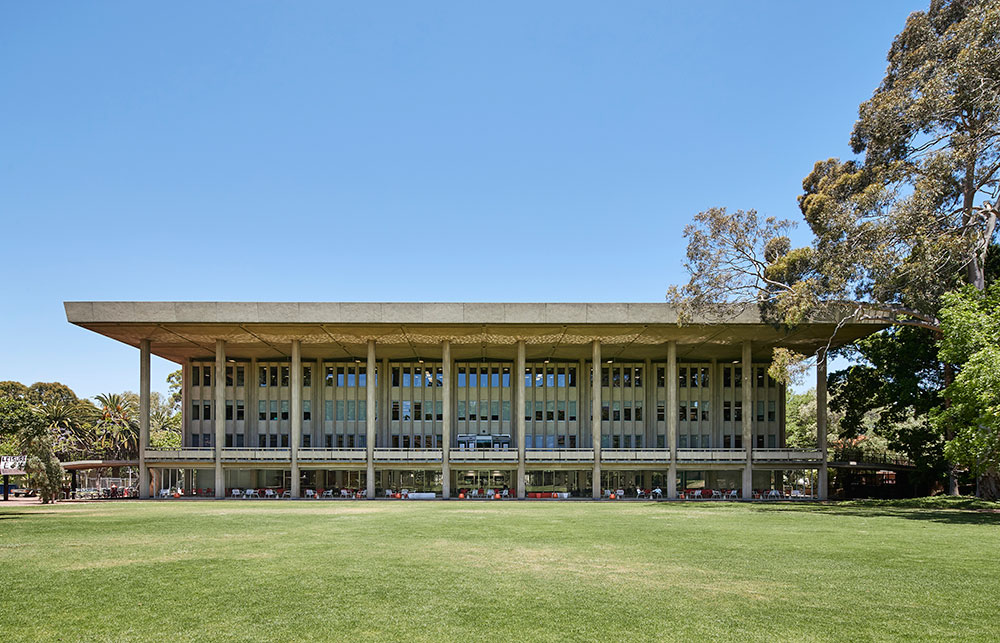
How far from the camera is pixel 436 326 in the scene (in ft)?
161

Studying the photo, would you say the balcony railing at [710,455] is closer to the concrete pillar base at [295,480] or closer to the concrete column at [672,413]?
the concrete column at [672,413]

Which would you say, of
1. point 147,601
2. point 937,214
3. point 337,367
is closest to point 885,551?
point 147,601

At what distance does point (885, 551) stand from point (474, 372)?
149 feet

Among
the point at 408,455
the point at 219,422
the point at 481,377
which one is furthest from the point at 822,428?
the point at 219,422

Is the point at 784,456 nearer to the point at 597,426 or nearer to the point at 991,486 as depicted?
the point at 597,426

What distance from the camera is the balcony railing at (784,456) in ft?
177

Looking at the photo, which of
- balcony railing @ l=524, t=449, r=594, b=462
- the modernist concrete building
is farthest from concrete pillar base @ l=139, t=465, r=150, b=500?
balcony railing @ l=524, t=449, r=594, b=462

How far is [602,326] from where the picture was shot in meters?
49.1

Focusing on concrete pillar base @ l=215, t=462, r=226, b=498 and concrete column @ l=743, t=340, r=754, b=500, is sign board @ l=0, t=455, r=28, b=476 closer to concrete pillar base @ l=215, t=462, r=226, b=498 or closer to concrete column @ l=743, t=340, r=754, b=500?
concrete pillar base @ l=215, t=462, r=226, b=498

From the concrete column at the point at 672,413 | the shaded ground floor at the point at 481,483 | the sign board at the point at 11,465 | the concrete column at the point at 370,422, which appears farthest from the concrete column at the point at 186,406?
the concrete column at the point at 672,413

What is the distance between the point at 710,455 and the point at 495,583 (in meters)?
42.5

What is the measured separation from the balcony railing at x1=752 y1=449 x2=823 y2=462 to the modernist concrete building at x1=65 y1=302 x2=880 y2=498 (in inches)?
5.2

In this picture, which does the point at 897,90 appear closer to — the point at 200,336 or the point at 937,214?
the point at 937,214

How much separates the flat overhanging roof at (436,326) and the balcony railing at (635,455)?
7603 millimetres
